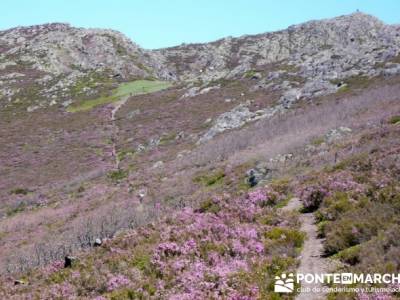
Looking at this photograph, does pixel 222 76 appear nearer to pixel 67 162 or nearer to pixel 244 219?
pixel 67 162

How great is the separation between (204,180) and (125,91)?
207ft

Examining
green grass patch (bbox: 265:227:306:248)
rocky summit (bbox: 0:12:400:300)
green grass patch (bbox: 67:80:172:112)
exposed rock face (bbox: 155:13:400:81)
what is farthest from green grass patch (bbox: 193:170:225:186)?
exposed rock face (bbox: 155:13:400:81)

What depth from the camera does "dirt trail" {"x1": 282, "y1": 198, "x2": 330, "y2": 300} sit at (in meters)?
9.19

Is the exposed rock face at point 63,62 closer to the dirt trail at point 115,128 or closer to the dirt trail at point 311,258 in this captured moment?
the dirt trail at point 115,128

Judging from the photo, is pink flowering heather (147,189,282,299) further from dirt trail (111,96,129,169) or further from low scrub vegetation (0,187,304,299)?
dirt trail (111,96,129,169)

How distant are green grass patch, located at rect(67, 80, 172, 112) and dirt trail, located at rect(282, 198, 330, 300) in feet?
220

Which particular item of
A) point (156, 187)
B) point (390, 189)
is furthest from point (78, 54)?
point (390, 189)

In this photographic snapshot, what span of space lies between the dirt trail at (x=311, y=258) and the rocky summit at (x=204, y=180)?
0.15 ft

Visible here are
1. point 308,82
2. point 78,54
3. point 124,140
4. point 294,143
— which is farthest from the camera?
point 78,54

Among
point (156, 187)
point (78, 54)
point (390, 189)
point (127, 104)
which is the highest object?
point (78, 54)

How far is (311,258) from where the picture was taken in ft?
36.1

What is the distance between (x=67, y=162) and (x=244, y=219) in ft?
129

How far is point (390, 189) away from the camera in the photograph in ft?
42.3

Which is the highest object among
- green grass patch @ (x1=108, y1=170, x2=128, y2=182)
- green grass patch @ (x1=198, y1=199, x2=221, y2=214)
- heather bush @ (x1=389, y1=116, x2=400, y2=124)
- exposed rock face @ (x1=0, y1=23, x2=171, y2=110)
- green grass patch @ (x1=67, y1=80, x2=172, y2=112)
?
exposed rock face @ (x1=0, y1=23, x2=171, y2=110)
